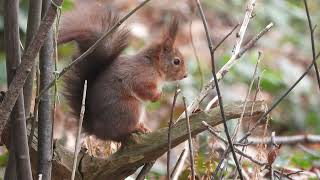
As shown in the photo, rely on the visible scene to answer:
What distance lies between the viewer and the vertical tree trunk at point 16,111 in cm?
136

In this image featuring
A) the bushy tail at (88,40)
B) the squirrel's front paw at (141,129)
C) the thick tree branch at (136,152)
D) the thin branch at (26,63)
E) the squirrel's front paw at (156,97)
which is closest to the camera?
the thin branch at (26,63)

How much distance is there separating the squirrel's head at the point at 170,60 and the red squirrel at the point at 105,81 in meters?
0.23

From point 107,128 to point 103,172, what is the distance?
32 cm

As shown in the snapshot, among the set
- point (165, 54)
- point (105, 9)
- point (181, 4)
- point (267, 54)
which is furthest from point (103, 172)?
point (181, 4)

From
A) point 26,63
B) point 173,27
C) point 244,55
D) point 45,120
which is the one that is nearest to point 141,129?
point 173,27

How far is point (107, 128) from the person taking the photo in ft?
6.44

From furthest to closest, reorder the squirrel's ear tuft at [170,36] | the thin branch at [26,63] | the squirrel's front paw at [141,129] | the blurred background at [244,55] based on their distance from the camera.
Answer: the blurred background at [244,55], the squirrel's ear tuft at [170,36], the squirrel's front paw at [141,129], the thin branch at [26,63]

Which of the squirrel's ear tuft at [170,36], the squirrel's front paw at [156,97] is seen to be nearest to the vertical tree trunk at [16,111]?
the squirrel's front paw at [156,97]

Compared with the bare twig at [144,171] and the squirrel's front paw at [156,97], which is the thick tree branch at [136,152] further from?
the squirrel's front paw at [156,97]

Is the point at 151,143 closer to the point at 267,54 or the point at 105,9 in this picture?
the point at 105,9

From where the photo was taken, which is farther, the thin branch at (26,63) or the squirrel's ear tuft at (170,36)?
the squirrel's ear tuft at (170,36)

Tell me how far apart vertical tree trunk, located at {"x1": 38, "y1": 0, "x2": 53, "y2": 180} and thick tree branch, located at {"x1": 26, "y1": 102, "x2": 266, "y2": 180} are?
114 mm

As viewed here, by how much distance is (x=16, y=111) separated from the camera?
1.38m

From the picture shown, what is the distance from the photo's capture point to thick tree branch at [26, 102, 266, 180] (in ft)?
5.23
